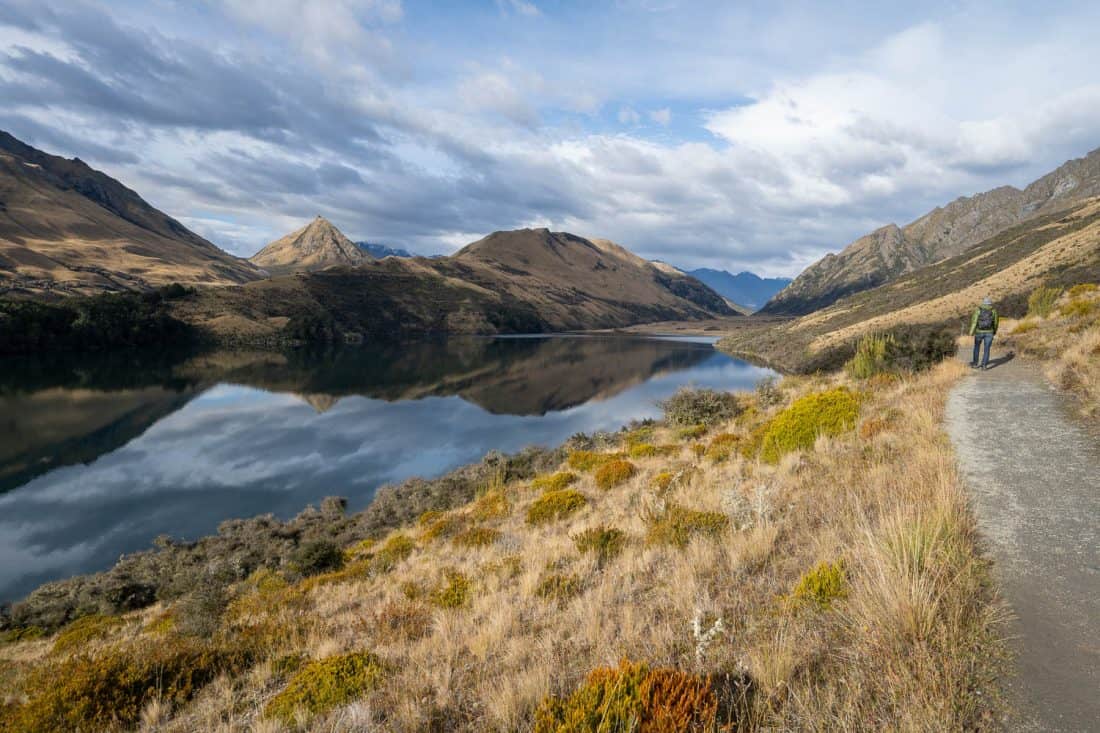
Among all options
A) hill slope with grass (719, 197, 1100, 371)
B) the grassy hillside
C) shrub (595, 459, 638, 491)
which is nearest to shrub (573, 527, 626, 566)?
the grassy hillside

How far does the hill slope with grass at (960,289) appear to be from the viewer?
45.0 meters

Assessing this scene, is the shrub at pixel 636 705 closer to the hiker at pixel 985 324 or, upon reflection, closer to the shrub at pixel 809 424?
the shrub at pixel 809 424

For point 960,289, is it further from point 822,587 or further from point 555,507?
point 822,587

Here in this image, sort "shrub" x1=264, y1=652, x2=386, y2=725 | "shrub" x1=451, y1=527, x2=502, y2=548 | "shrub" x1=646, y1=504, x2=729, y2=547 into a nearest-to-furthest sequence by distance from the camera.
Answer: "shrub" x1=264, y1=652, x2=386, y2=725
"shrub" x1=646, y1=504, x2=729, y2=547
"shrub" x1=451, y1=527, x2=502, y2=548

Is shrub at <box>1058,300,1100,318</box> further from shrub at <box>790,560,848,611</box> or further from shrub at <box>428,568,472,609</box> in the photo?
shrub at <box>428,568,472,609</box>

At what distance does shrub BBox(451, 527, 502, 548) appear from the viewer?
11320 millimetres

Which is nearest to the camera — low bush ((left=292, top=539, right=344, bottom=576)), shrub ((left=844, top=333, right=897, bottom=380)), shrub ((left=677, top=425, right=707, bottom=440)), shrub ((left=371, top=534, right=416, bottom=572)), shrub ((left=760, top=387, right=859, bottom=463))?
shrub ((left=760, top=387, right=859, bottom=463))

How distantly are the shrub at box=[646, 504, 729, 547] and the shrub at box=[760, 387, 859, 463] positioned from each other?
4.14 m

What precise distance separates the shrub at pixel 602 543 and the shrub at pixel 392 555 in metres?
6.02

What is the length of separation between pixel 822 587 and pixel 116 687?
6991mm

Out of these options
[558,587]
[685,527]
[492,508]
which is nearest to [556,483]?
[492,508]

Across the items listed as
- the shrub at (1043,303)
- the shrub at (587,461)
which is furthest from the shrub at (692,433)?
the shrub at (1043,303)

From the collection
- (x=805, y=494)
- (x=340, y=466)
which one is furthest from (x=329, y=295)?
(x=805, y=494)

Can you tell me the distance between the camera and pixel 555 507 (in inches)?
500
